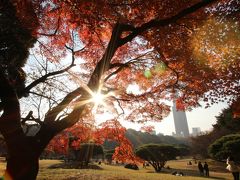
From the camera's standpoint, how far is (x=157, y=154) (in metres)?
41.5

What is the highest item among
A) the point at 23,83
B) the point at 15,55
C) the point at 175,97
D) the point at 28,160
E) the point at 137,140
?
the point at 137,140

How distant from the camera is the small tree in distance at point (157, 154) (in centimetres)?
4153

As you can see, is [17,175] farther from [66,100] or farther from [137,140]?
[137,140]

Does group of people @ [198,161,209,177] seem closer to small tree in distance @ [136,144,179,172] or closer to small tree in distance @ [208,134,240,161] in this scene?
small tree in distance @ [208,134,240,161]

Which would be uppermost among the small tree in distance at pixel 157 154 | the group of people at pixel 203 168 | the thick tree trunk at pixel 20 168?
the small tree in distance at pixel 157 154

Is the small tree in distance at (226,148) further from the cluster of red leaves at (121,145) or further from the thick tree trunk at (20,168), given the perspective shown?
the thick tree trunk at (20,168)

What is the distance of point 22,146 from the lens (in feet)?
26.4

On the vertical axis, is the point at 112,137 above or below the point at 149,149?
below

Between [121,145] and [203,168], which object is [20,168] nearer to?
[121,145]

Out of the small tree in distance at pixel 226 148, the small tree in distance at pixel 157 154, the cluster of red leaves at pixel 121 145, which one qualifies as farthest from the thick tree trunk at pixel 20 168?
the small tree in distance at pixel 157 154

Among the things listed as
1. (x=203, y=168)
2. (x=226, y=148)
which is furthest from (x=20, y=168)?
(x=226, y=148)

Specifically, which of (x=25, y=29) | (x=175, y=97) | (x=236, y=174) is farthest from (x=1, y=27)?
(x=236, y=174)

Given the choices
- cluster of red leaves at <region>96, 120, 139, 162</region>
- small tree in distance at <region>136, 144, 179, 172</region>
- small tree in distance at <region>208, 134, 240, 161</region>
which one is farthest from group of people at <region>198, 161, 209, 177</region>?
cluster of red leaves at <region>96, 120, 139, 162</region>

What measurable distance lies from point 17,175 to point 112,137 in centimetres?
840
